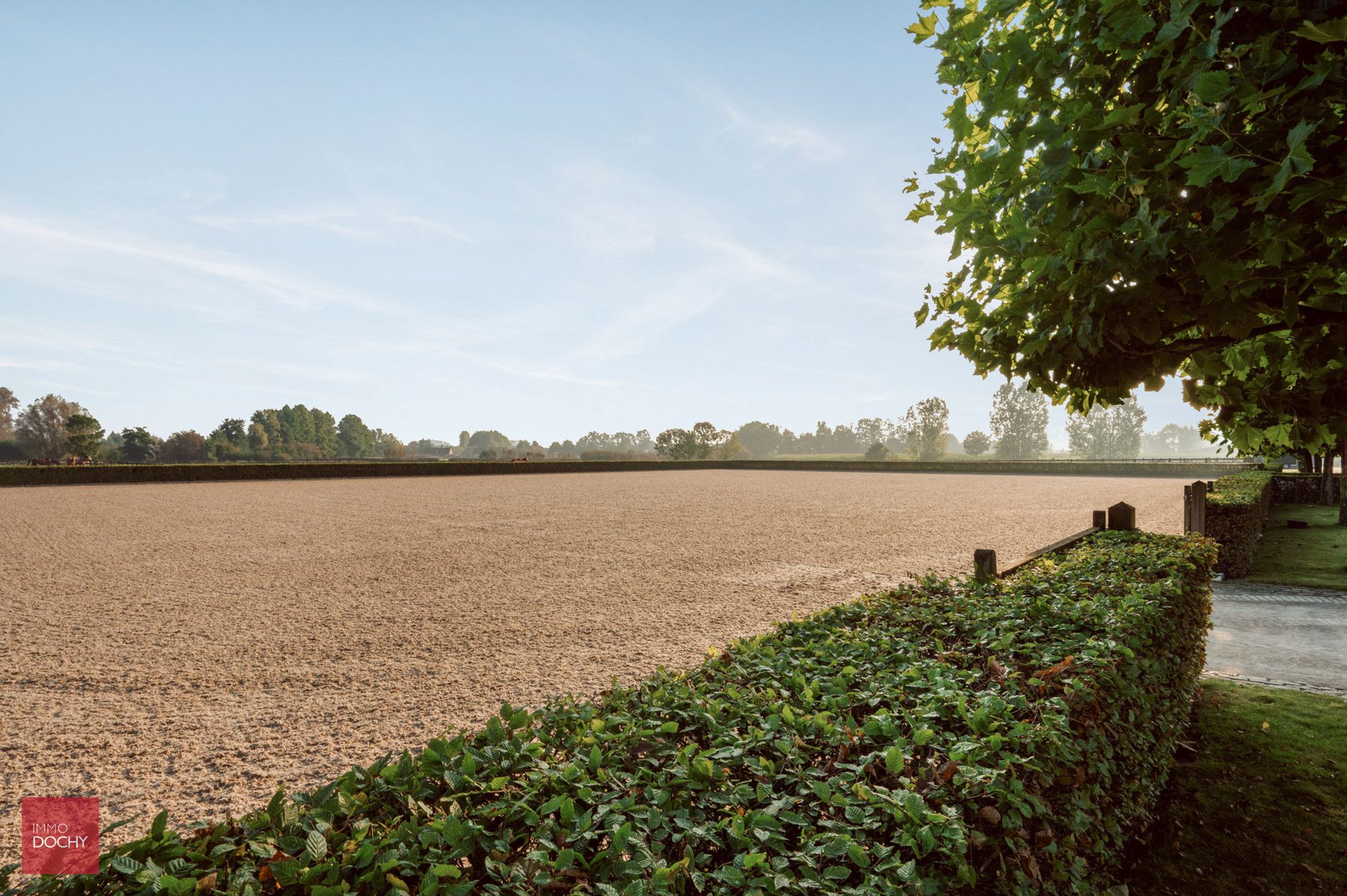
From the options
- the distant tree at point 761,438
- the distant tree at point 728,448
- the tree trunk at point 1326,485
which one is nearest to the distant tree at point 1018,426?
the distant tree at point 728,448

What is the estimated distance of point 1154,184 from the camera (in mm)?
3113

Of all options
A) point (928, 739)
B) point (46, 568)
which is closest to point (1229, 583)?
point (928, 739)

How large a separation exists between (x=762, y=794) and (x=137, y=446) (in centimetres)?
11816

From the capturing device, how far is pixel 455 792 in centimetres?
202

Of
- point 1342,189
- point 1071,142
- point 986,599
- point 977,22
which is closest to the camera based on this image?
point 1342,189

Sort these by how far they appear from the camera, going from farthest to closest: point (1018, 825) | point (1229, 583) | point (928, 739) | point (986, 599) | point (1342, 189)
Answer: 1. point (1229, 583)
2. point (986, 599)
3. point (1342, 189)
4. point (928, 739)
5. point (1018, 825)

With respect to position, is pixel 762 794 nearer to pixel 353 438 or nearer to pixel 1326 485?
pixel 1326 485

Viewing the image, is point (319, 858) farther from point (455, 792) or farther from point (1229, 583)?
point (1229, 583)

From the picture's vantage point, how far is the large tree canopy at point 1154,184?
273 cm

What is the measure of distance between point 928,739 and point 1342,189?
2704 millimetres

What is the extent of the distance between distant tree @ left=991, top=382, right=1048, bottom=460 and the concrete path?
121m

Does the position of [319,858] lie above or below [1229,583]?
above

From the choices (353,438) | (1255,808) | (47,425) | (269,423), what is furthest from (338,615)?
(353,438)

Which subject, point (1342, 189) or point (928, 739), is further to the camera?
point (1342, 189)
